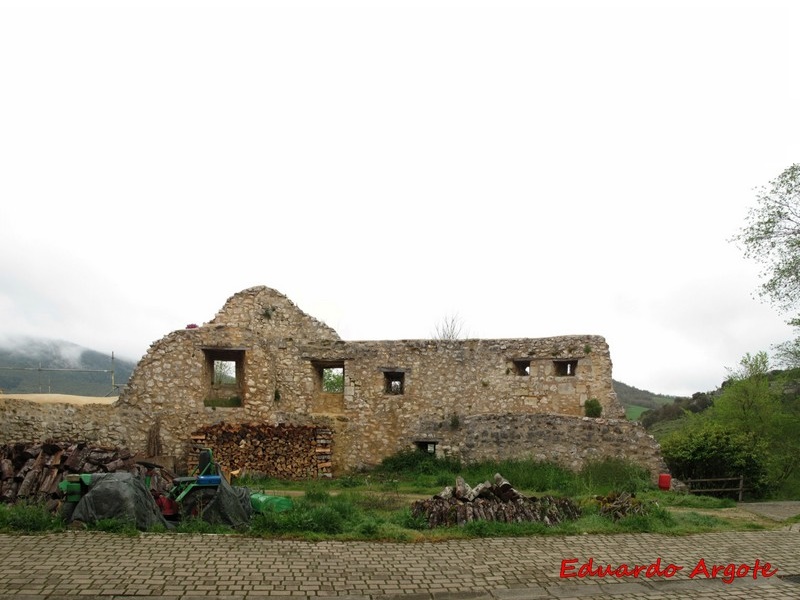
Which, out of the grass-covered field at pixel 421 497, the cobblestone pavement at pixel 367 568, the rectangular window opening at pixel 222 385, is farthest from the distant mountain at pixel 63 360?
the cobblestone pavement at pixel 367 568

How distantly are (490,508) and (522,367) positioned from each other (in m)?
9.11

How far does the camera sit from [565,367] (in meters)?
19.3

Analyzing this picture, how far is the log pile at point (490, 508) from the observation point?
10734 mm

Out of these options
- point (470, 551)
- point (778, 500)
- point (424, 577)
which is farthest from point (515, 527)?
point (778, 500)

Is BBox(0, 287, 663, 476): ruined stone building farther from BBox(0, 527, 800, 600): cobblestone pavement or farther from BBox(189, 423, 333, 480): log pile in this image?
BBox(0, 527, 800, 600): cobblestone pavement

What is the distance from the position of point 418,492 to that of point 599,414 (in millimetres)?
6530

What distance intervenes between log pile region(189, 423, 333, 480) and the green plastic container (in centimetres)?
630

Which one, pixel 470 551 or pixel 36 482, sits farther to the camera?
pixel 36 482

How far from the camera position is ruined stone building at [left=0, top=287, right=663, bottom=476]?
57.5ft

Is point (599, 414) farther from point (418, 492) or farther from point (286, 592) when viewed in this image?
point (286, 592)

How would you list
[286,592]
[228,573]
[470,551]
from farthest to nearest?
[470,551], [228,573], [286,592]

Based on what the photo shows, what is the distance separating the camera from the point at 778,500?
16.0 metres

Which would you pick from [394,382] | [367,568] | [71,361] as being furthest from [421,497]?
[71,361]

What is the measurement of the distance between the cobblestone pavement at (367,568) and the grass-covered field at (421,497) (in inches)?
15.7
